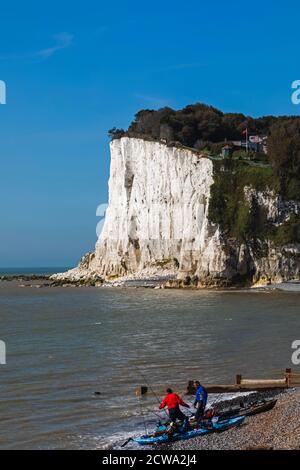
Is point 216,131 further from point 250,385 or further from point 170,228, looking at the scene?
point 250,385

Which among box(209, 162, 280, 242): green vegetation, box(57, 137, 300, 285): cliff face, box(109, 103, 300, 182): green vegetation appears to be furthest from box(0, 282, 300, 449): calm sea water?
box(109, 103, 300, 182): green vegetation

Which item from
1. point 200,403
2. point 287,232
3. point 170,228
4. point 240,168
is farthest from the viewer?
point 170,228

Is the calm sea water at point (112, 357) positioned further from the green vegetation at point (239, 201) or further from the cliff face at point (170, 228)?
the green vegetation at point (239, 201)

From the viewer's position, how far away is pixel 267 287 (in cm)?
6588

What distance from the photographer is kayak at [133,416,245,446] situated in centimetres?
1401

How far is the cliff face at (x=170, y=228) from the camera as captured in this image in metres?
68.4

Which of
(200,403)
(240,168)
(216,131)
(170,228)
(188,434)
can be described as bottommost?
(188,434)

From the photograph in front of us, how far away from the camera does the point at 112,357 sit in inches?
1012

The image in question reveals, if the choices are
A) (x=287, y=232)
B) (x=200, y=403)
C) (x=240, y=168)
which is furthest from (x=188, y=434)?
(x=240, y=168)

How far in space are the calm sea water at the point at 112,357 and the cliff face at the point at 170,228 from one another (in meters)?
19.1

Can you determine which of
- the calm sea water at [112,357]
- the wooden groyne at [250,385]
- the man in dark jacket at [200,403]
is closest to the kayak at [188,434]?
the man in dark jacket at [200,403]

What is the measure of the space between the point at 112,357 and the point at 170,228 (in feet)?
173

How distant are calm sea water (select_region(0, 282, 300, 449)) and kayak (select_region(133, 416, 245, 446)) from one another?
1.01 m
